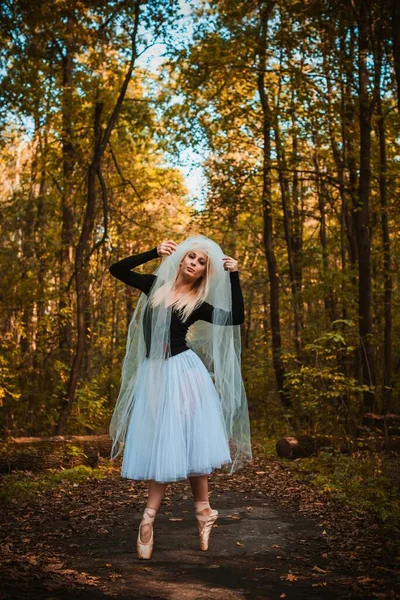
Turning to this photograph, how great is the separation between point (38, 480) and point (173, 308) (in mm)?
3655

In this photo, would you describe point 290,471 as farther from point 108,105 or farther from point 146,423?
point 108,105

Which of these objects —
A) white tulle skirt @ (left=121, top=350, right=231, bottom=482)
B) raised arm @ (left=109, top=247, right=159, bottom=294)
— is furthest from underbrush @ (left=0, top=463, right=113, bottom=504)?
raised arm @ (left=109, top=247, right=159, bottom=294)

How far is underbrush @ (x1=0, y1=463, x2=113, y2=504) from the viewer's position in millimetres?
6432

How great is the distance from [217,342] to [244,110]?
10.4 meters

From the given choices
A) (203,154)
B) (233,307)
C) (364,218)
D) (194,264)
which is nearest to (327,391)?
(364,218)

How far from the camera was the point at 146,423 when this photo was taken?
15.0 feet

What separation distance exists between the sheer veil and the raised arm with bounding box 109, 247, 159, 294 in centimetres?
6

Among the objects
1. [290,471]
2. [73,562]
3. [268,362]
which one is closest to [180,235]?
[268,362]

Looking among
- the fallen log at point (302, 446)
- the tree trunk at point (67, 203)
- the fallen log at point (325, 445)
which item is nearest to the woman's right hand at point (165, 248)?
the fallen log at point (325, 445)

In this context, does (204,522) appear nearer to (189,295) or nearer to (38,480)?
(189,295)

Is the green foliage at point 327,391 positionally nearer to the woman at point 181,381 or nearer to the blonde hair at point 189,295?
the woman at point 181,381

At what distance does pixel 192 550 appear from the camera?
466 cm

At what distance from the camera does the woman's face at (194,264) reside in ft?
16.0

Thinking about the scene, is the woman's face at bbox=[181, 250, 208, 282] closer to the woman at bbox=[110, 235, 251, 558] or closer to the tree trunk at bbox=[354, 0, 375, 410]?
the woman at bbox=[110, 235, 251, 558]
